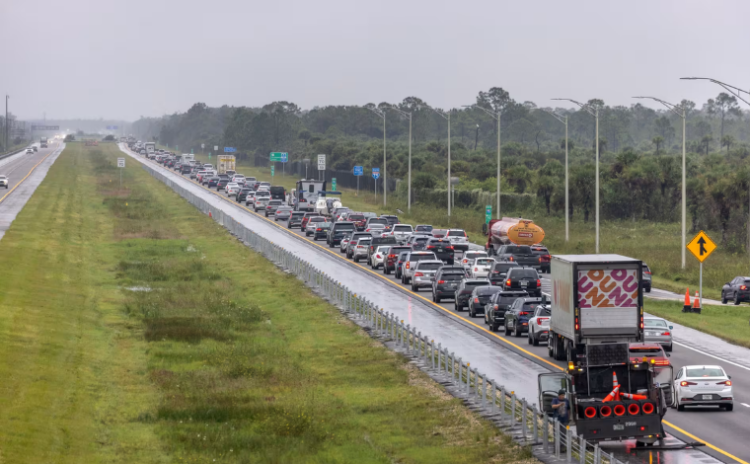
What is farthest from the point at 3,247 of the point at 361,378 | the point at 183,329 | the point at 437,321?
the point at 361,378

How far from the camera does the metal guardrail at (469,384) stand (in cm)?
2109

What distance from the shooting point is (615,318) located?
24922 mm

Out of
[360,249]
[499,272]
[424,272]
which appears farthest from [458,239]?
[499,272]

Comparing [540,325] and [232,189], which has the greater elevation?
[232,189]

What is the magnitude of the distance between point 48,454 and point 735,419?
15.6 metres

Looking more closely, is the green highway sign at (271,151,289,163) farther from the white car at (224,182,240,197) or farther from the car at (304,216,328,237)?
the car at (304,216,328,237)

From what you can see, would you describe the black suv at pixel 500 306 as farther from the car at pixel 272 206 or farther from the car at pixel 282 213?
the car at pixel 272 206

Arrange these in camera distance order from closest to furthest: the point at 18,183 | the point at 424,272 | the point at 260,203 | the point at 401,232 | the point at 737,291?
the point at 737,291 < the point at 424,272 < the point at 401,232 < the point at 260,203 < the point at 18,183

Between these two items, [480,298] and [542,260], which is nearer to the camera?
[480,298]

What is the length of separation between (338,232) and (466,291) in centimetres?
3297

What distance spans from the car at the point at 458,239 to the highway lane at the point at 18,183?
98.7ft

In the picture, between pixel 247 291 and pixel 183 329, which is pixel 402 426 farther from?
pixel 247 291

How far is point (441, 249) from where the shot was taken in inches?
2518

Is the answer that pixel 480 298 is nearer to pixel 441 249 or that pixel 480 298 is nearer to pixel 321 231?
pixel 441 249
